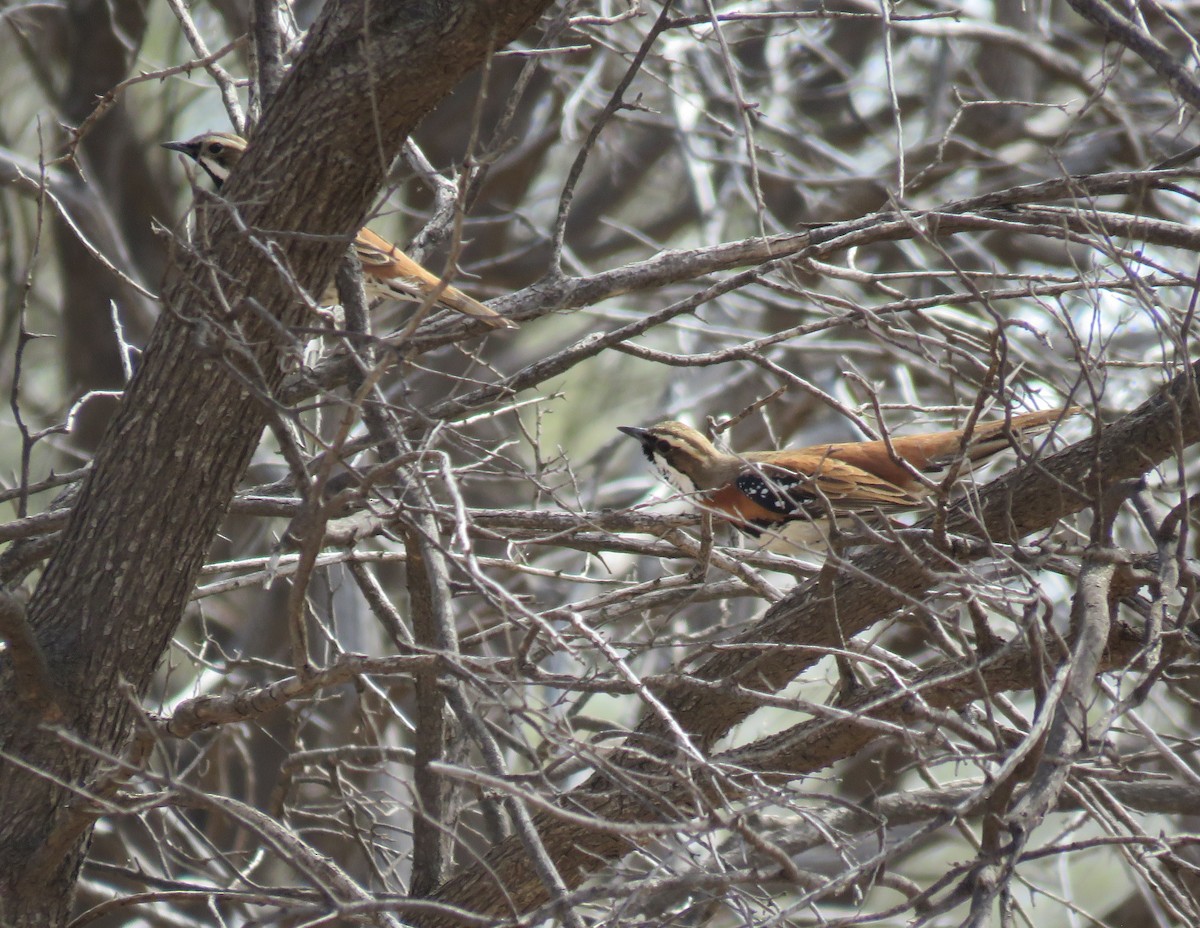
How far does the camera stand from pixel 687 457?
6.57 metres

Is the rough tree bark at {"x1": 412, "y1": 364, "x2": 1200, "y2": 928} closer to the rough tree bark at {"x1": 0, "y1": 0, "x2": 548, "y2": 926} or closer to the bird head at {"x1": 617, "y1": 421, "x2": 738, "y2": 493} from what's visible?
the rough tree bark at {"x1": 0, "y1": 0, "x2": 548, "y2": 926}

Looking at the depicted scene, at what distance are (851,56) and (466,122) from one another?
4.41 meters

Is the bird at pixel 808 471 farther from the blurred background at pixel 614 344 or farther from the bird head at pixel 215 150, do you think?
the bird head at pixel 215 150

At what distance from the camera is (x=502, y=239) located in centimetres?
1225

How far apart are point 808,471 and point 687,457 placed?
2.85 feet

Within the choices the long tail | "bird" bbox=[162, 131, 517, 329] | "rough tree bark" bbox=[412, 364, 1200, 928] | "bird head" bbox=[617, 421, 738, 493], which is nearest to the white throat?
"bird head" bbox=[617, 421, 738, 493]

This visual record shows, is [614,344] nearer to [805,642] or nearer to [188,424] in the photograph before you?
[805,642]

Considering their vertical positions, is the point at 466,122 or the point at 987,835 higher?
the point at 466,122

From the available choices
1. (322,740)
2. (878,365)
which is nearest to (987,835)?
(322,740)

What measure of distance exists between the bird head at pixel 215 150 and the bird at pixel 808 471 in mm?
2185

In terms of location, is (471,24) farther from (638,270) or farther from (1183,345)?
(1183,345)

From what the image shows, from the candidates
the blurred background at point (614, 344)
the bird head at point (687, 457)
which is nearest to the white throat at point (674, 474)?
the bird head at point (687, 457)

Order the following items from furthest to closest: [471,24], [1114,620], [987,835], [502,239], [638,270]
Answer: [502,239]
[638,270]
[1114,620]
[471,24]
[987,835]

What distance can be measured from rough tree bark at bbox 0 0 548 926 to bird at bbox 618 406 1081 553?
8.56ft
